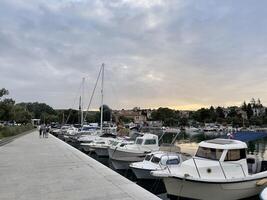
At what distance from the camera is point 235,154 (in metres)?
16.5

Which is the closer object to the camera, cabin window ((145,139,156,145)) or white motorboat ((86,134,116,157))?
cabin window ((145,139,156,145))

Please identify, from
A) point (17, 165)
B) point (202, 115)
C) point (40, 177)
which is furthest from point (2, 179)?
point (202, 115)

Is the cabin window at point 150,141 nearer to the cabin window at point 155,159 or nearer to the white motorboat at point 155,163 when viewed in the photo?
the white motorboat at point 155,163

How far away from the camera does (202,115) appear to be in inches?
7180

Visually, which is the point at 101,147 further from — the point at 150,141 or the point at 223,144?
the point at 223,144

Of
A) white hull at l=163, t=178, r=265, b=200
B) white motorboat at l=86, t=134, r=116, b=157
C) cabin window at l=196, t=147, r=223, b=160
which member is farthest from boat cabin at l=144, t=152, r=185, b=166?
white motorboat at l=86, t=134, r=116, b=157

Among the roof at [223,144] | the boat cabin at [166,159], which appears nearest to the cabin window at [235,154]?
the roof at [223,144]

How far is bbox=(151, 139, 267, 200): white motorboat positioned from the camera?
600 inches

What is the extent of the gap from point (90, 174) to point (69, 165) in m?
3.49

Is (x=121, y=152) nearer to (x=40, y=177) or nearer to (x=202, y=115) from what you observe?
(x=40, y=177)

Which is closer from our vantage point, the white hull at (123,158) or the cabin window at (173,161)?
the cabin window at (173,161)

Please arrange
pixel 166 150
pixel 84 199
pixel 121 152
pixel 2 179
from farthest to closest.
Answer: pixel 121 152, pixel 166 150, pixel 2 179, pixel 84 199

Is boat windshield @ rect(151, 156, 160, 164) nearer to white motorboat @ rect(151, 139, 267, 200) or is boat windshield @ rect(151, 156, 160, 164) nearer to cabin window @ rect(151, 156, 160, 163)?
cabin window @ rect(151, 156, 160, 163)

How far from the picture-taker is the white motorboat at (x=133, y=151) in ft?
90.1
